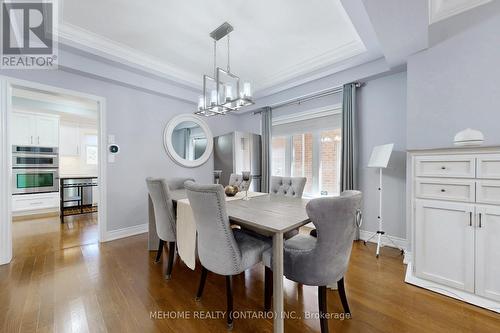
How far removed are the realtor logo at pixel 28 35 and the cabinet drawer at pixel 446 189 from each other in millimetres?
4135

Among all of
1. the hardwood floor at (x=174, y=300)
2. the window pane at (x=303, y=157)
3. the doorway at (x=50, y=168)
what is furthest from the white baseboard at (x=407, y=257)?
the doorway at (x=50, y=168)

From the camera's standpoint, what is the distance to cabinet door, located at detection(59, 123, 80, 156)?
202 inches

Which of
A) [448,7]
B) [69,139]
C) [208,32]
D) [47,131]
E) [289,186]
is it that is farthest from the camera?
[69,139]

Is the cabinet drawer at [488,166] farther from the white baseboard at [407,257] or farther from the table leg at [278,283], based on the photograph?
the table leg at [278,283]

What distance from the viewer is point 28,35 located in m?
2.42

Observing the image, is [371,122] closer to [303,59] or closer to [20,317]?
[303,59]

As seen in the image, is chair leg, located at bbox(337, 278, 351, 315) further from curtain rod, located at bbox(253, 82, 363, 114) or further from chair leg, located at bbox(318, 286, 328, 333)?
curtain rod, located at bbox(253, 82, 363, 114)

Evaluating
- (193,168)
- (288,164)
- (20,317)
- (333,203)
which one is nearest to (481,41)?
(333,203)

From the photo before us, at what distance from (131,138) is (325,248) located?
3.42 meters

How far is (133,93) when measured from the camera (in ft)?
11.3

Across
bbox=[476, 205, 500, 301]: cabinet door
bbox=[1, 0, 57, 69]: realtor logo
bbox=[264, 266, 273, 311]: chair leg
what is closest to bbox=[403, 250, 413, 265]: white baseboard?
bbox=[476, 205, 500, 301]: cabinet door

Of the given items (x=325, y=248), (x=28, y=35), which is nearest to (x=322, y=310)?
(x=325, y=248)

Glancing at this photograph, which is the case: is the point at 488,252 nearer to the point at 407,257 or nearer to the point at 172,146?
the point at 407,257

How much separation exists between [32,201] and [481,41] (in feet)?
25.0
